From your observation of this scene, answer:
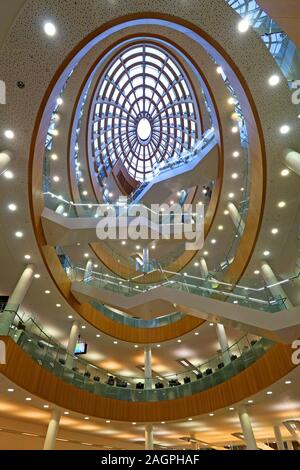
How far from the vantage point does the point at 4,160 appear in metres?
9.74

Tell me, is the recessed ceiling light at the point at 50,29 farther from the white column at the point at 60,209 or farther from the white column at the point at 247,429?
the white column at the point at 247,429

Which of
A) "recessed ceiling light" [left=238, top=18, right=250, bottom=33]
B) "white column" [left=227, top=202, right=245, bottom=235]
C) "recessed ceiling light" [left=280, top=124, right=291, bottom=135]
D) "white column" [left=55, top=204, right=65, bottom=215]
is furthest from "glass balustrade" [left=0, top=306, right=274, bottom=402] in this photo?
"recessed ceiling light" [left=238, top=18, right=250, bottom=33]

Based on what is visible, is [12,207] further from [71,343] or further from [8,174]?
[71,343]

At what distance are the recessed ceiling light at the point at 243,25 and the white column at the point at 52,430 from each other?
16.1 metres

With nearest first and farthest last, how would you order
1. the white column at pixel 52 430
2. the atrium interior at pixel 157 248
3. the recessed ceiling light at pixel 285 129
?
the atrium interior at pixel 157 248, the recessed ceiling light at pixel 285 129, the white column at pixel 52 430

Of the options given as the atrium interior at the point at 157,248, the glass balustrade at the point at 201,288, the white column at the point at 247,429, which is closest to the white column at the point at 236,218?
the atrium interior at the point at 157,248

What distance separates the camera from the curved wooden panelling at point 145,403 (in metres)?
10.8

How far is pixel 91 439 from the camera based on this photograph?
55.5 feet

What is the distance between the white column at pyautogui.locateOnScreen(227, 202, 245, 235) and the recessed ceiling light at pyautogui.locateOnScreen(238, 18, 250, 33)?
923 cm

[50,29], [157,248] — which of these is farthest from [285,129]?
[157,248]

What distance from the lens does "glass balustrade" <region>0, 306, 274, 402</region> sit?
1195cm
